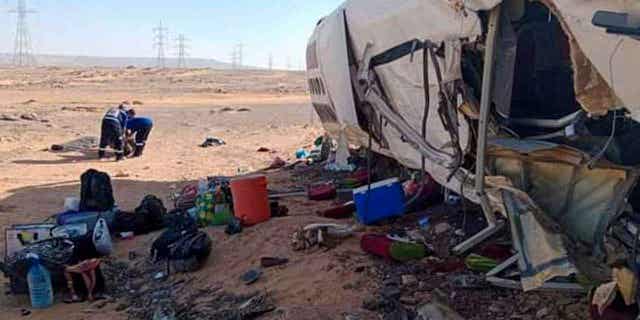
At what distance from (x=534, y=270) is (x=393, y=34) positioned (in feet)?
9.82

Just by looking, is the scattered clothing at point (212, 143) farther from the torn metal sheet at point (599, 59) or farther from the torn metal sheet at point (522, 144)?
the torn metal sheet at point (599, 59)

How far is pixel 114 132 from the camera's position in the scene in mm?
15297

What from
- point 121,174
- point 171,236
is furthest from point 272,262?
point 121,174

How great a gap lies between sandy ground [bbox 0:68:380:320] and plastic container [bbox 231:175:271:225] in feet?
0.84

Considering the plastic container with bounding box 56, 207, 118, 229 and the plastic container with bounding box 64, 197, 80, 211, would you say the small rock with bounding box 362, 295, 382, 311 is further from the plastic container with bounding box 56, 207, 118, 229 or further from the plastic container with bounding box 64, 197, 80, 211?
the plastic container with bounding box 64, 197, 80, 211

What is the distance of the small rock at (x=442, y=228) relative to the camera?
256 inches

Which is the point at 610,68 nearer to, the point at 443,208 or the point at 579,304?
the point at 579,304

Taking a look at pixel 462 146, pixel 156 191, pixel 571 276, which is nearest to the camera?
pixel 571 276

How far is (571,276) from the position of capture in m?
4.88

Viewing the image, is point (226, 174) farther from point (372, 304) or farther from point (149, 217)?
point (372, 304)

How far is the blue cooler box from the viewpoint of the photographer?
7.16 m

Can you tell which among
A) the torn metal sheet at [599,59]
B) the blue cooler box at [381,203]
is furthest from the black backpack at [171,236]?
the torn metal sheet at [599,59]

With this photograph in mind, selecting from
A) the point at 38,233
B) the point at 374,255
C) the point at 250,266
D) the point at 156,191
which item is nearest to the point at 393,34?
the point at 374,255

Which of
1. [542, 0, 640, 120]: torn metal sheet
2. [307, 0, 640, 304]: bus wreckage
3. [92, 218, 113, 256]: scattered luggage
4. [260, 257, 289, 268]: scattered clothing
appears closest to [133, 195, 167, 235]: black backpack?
[92, 218, 113, 256]: scattered luggage
